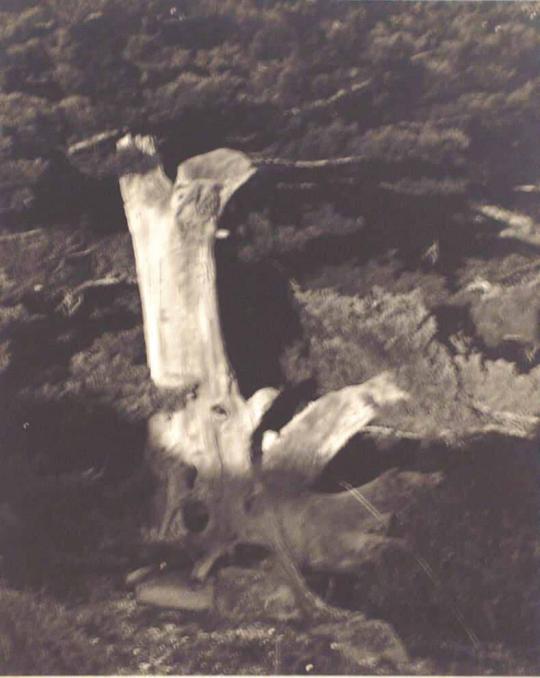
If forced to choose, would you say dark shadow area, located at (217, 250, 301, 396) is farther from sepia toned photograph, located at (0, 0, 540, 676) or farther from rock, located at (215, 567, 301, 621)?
rock, located at (215, 567, 301, 621)

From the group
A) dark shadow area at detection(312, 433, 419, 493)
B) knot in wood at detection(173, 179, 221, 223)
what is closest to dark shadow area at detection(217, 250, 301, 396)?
knot in wood at detection(173, 179, 221, 223)

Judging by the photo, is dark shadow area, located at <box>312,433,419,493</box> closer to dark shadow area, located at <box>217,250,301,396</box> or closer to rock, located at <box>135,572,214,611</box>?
dark shadow area, located at <box>217,250,301,396</box>

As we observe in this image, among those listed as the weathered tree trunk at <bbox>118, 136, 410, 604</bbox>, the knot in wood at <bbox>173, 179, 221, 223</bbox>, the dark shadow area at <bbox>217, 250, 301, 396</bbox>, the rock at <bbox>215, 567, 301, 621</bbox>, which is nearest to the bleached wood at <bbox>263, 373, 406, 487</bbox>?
the weathered tree trunk at <bbox>118, 136, 410, 604</bbox>

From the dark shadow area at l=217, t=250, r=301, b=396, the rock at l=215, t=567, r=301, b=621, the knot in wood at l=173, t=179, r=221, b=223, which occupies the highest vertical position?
the knot in wood at l=173, t=179, r=221, b=223

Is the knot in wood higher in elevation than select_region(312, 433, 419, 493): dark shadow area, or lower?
higher

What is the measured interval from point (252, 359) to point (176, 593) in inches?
35.8

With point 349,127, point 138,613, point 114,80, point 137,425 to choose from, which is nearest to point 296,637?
point 138,613

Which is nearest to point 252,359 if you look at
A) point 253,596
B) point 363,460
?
point 363,460

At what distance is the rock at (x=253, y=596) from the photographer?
8.92ft

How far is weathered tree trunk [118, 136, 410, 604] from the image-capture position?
2717mm

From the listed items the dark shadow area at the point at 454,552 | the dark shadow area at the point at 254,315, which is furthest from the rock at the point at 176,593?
the dark shadow area at the point at 254,315

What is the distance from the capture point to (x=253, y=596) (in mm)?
2723

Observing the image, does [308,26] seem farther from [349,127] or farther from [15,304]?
[15,304]

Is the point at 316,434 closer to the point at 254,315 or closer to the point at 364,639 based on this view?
the point at 254,315
